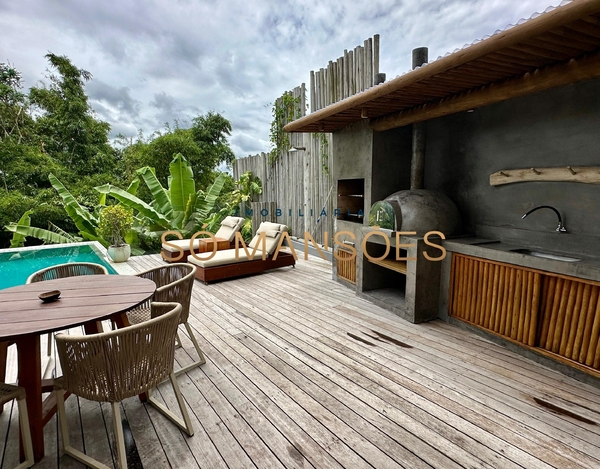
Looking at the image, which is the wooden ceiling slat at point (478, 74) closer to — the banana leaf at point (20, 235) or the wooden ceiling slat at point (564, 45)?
the wooden ceiling slat at point (564, 45)

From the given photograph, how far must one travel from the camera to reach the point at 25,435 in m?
1.82

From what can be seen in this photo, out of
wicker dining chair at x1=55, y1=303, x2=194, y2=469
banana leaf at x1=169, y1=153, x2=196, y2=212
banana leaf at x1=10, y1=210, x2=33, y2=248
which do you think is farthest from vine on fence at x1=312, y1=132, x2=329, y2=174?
banana leaf at x1=10, y1=210, x2=33, y2=248

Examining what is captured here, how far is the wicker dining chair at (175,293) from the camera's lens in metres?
2.68

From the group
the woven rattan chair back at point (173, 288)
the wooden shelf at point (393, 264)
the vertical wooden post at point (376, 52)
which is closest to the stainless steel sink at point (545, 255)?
the wooden shelf at point (393, 264)

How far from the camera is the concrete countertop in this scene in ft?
8.46

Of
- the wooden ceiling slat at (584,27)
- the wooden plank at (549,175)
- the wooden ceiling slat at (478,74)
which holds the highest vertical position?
the wooden ceiling slat at (478,74)

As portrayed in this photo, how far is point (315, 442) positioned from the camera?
2.02 m

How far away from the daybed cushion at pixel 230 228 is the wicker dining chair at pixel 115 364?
4.95 m

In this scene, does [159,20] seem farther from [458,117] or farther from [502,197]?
[502,197]

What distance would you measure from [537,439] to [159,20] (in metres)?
8.59

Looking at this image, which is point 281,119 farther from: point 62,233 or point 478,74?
point 62,233

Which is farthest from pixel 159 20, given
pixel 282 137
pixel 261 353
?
pixel 261 353

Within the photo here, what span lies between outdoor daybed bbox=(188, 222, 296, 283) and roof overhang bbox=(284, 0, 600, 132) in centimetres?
276

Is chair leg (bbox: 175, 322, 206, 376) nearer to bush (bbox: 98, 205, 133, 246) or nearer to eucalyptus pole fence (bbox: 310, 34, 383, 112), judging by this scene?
eucalyptus pole fence (bbox: 310, 34, 383, 112)
